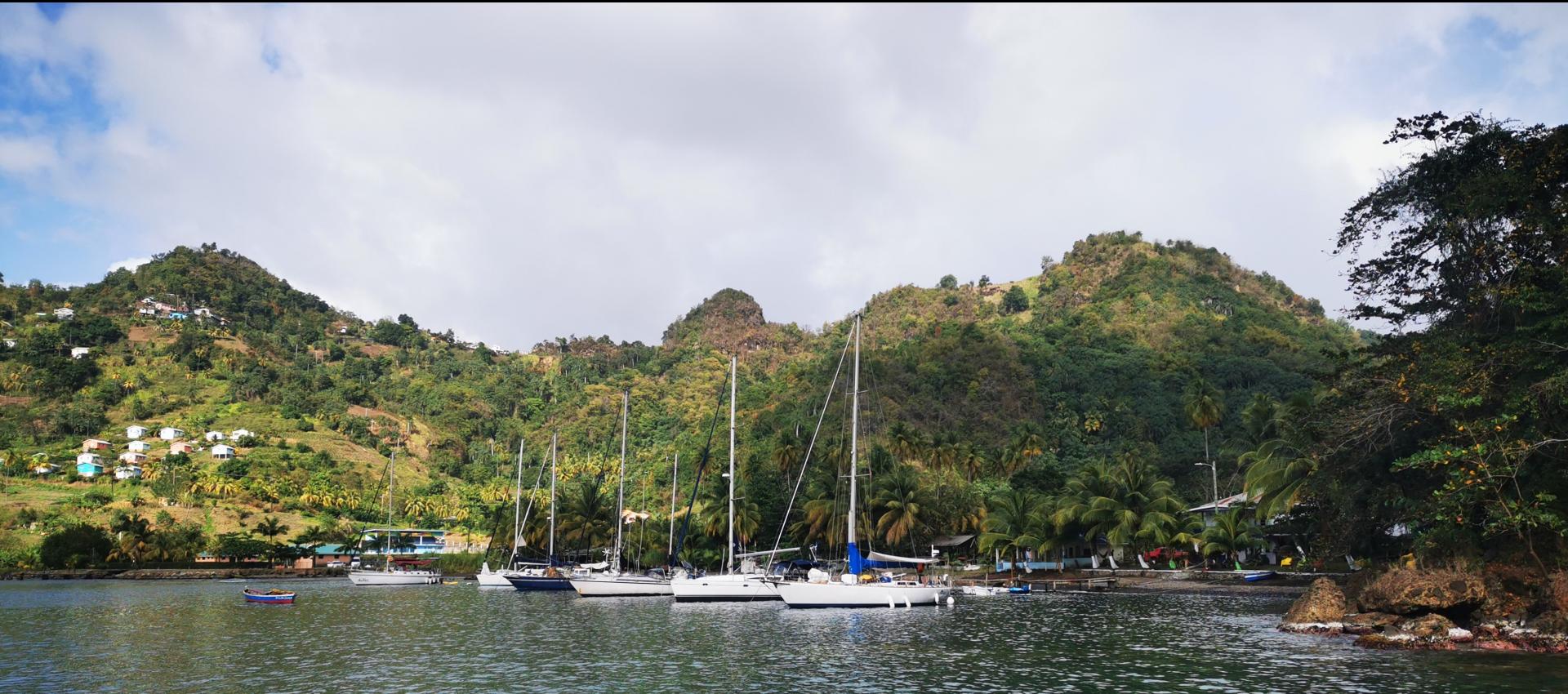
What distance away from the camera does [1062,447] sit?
122m

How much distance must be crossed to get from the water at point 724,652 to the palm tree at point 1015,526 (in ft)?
75.7

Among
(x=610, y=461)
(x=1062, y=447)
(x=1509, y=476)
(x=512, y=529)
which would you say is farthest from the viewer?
(x=610, y=461)

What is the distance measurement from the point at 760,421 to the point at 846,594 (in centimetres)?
8628

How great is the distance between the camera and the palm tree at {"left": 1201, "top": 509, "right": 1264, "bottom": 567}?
7069cm

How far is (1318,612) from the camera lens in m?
39.7

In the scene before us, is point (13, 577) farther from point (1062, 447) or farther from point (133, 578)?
point (1062, 447)

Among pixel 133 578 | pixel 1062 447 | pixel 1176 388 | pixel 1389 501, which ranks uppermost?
pixel 1176 388

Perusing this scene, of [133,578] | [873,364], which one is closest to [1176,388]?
[873,364]

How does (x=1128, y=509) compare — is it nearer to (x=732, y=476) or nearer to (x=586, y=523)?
(x=732, y=476)

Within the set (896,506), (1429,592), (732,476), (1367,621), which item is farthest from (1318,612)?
(896,506)

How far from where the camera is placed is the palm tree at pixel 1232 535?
70688 millimetres

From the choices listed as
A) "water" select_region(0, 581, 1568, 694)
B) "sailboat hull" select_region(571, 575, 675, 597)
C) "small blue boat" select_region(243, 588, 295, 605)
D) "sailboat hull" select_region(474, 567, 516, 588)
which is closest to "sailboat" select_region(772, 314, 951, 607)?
"water" select_region(0, 581, 1568, 694)

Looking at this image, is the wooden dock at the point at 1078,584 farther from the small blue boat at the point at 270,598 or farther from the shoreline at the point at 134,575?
the shoreline at the point at 134,575

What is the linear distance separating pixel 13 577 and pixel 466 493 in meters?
63.2
